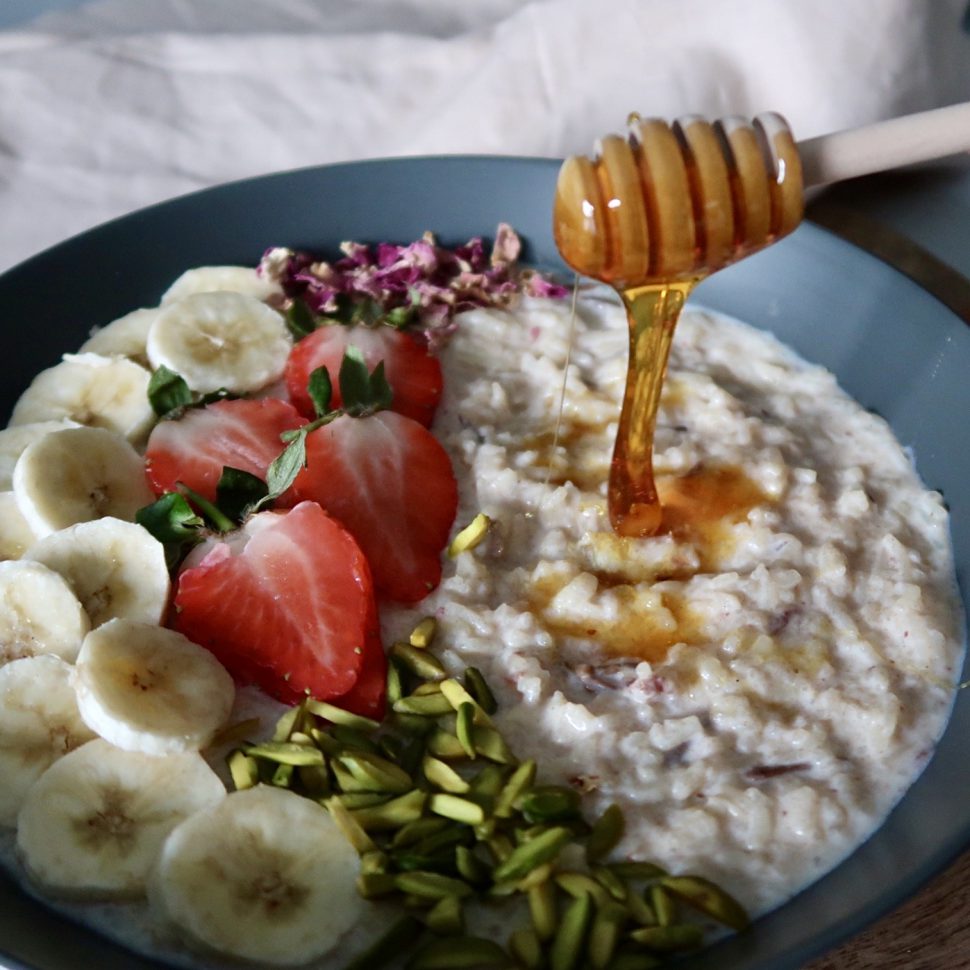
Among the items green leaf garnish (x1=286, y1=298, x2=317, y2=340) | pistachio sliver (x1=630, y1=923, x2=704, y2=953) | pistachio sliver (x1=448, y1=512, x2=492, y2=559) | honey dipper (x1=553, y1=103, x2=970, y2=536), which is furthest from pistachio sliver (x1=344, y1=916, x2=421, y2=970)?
green leaf garnish (x1=286, y1=298, x2=317, y2=340)

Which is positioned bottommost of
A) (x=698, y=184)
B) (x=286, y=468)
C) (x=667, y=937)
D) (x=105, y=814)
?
(x=105, y=814)

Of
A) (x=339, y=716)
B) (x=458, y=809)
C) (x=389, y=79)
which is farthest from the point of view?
(x=389, y=79)

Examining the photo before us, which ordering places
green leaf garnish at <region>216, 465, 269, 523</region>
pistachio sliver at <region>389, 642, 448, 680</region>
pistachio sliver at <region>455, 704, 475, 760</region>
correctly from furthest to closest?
green leaf garnish at <region>216, 465, 269, 523</region> → pistachio sliver at <region>389, 642, 448, 680</region> → pistachio sliver at <region>455, 704, 475, 760</region>

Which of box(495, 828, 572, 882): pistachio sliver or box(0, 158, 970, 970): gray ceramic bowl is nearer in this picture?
box(495, 828, 572, 882): pistachio sliver

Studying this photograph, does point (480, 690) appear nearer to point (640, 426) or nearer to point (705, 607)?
point (705, 607)

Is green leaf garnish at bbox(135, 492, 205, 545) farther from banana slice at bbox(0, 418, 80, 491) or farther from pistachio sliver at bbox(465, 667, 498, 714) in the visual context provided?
pistachio sliver at bbox(465, 667, 498, 714)

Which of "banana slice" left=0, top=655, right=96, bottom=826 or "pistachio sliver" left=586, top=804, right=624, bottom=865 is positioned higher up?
"pistachio sliver" left=586, top=804, right=624, bottom=865

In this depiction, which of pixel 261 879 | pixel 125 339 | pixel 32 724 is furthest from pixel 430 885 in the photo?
pixel 125 339
